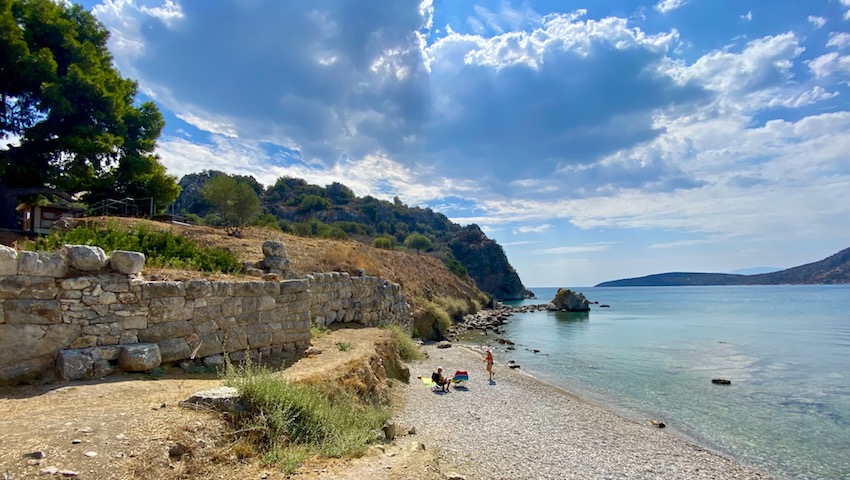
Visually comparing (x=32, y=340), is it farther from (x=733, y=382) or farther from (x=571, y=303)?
(x=571, y=303)

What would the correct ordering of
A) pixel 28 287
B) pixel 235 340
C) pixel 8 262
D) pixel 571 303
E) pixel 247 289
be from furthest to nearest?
pixel 571 303 < pixel 247 289 < pixel 235 340 < pixel 28 287 < pixel 8 262

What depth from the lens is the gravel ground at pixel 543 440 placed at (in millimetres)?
8742

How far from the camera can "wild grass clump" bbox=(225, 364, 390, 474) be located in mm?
5801

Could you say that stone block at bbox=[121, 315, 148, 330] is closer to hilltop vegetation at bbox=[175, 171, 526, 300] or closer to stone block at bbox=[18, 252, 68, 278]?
stone block at bbox=[18, 252, 68, 278]

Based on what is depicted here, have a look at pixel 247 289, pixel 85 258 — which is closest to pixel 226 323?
pixel 247 289

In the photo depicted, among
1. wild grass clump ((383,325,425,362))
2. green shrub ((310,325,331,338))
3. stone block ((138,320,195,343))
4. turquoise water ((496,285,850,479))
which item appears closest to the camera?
stone block ((138,320,195,343))

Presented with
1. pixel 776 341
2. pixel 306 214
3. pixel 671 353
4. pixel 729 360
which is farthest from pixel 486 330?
pixel 306 214

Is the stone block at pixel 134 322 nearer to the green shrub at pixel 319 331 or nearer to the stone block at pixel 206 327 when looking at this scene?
the stone block at pixel 206 327

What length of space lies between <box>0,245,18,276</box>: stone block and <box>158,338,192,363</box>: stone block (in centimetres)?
245

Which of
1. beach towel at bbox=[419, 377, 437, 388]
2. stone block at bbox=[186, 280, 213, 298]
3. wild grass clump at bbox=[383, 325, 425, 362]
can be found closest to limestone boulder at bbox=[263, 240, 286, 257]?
wild grass clump at bbox=[383, 325, 425, 362]

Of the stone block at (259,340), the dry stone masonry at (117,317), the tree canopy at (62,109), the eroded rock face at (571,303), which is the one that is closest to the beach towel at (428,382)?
the dry stone masonry at (117,317)

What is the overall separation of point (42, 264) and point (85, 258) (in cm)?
55

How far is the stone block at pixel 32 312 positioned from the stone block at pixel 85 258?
2.14ft

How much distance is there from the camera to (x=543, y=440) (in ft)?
34.0
